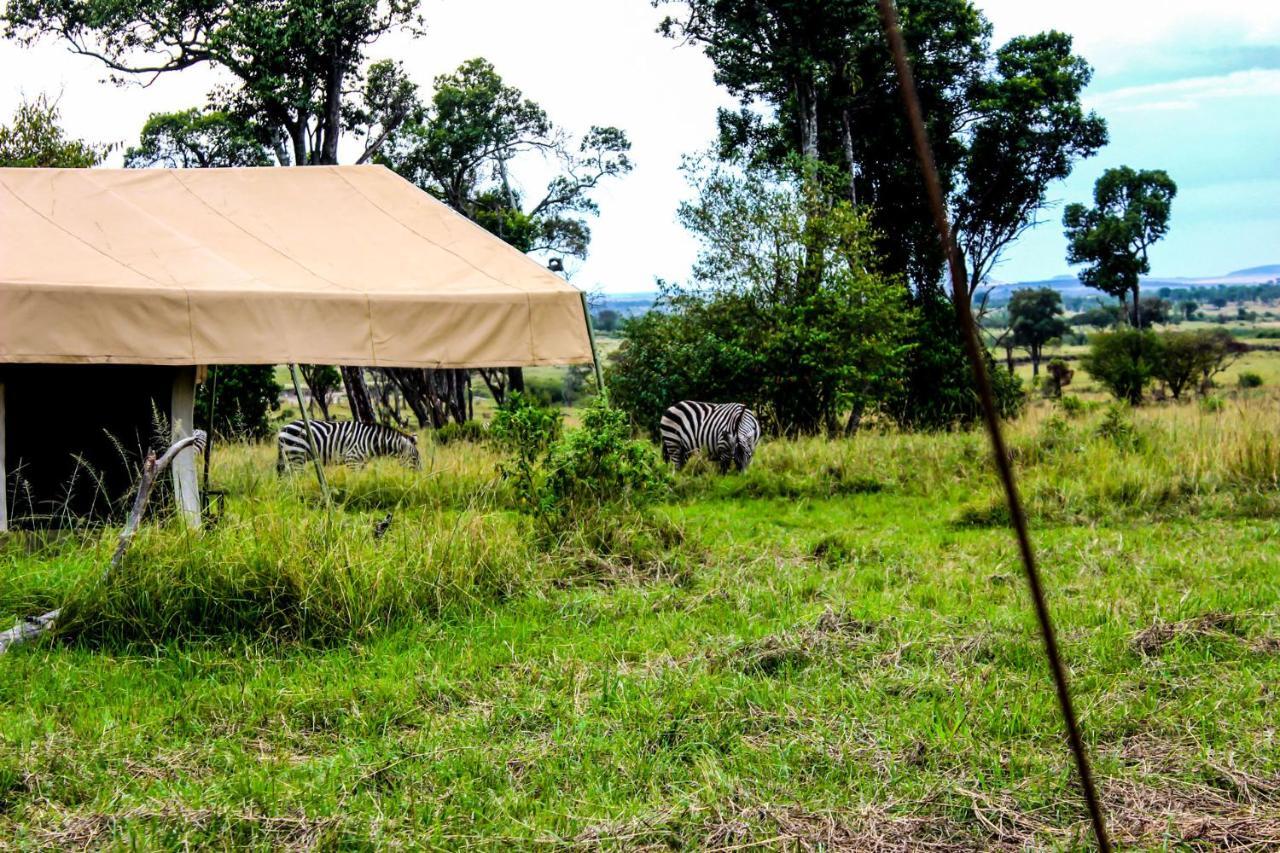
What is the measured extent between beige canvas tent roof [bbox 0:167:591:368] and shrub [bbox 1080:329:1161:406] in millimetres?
25831

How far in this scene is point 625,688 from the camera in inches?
190

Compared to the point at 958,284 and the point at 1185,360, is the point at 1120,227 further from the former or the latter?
the point at 958,284

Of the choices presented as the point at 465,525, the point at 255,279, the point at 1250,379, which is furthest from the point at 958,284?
the point at 1250,379

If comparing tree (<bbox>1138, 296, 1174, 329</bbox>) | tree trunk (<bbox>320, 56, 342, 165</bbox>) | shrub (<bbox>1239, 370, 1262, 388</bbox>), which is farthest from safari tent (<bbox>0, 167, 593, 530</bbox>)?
tree (<bbox>1138, 296, 1174, 329</bbox>)

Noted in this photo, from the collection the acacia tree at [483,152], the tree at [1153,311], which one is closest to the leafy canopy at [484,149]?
the acacia tree at [483,152]

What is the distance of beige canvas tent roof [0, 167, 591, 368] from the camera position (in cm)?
714

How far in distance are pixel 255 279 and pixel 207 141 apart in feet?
56.3

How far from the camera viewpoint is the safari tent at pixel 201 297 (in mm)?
7164

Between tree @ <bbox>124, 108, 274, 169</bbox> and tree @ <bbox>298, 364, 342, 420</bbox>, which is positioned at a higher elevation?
tree @ <bbox>124, 108, 274, 169</bbox>

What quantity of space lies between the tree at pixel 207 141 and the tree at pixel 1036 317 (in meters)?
34.2

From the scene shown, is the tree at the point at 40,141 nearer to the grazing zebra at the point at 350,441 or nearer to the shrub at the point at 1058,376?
the grazing zebra at the point at 350,441

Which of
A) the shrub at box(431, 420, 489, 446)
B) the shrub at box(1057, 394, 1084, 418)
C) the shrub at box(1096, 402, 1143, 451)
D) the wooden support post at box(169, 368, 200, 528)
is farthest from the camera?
the shrub at box(1057, 394, 1084, 418)

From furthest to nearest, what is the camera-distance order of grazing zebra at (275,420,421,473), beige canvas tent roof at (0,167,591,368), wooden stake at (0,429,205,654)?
grazing zebra at (275,420,421,473) → beige canvas tent roof at (0,167,591,368) → wooden stake at (0,429,205,654)

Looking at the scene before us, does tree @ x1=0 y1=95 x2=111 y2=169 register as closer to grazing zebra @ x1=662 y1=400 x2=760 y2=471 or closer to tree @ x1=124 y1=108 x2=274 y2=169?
tree @ x1=124 y1=108 x2=274 y2=169
